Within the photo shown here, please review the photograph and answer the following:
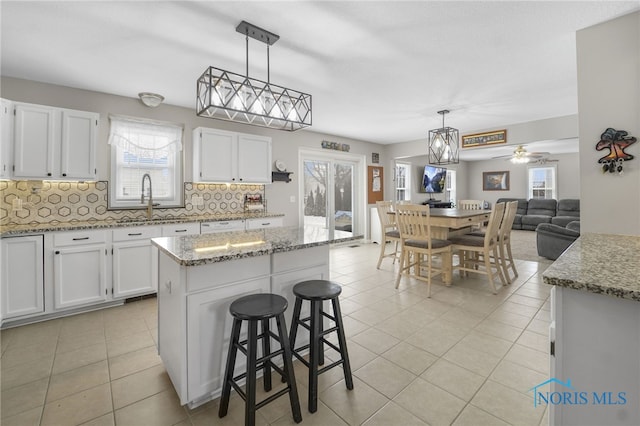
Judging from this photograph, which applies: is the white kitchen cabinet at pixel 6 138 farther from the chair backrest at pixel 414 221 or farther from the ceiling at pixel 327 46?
the chair backrest at pixel 414 221

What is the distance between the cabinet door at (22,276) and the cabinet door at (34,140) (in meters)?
0.70

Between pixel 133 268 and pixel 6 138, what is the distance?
1631 millimetres

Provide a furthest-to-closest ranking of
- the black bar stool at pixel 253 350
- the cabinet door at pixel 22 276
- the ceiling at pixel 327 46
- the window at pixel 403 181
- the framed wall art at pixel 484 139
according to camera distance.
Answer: the window at pixel 403 181 < the framed wall art at pixel 484 139 < the cabinet door at pixel 22 276 < the ceiling at pixel 327 46 < the black bar stool at pixel 253 350

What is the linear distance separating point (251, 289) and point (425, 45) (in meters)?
2.35

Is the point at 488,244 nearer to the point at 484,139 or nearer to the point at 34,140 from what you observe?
the point at 484,139

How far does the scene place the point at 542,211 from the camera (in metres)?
8.63

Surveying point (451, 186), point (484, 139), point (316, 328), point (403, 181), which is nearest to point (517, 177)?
point (451, 186)

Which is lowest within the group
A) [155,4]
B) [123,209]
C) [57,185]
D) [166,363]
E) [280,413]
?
[280,413]

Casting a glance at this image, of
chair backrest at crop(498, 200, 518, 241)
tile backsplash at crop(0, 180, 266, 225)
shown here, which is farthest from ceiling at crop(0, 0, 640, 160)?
chair backrest at crop(498, 200, 518, 241)

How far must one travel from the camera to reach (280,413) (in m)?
1.59

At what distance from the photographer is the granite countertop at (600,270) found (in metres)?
0.86

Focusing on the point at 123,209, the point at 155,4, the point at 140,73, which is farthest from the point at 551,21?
the point at 123,209

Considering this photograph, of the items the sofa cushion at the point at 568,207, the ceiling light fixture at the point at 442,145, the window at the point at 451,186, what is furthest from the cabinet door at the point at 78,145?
the sofa cushion at the point at 568,207

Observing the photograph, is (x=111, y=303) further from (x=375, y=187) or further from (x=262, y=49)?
(x=375, y=187)
